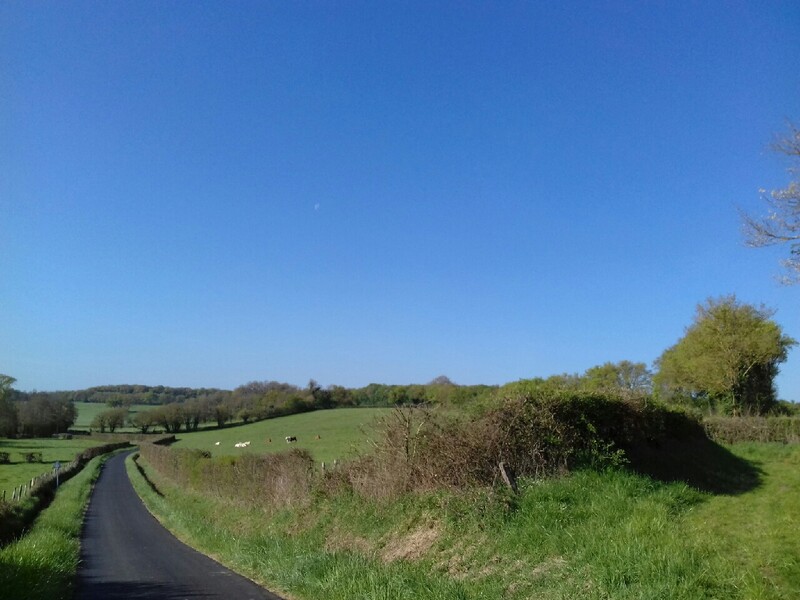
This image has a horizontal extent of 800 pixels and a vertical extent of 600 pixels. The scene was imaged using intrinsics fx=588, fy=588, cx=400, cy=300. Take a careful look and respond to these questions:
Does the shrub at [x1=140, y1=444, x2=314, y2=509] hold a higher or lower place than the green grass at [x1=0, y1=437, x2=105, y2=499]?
higher

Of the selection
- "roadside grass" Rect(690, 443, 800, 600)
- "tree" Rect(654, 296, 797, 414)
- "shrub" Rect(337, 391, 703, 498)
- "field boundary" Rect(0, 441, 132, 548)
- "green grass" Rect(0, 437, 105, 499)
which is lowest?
"green grass" Rect(0, 437, 105, 499)

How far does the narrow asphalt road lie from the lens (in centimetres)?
1171

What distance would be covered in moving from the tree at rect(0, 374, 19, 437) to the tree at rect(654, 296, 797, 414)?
95.6m

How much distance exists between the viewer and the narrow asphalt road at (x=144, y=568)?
1171 centimetres

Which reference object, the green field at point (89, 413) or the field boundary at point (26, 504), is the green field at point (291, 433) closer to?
the field boundary at point (26, 504)

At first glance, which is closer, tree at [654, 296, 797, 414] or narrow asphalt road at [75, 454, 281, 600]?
narrow asphalt road at [75, 454, 281, 600]

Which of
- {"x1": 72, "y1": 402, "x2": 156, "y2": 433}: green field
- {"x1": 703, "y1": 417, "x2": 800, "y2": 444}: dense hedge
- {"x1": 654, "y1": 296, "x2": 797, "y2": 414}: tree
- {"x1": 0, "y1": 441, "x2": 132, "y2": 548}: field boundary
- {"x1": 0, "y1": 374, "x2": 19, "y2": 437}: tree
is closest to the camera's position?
{"x1": 0, "y1": 441, "x2": 132, "y2": 548}: field boundary

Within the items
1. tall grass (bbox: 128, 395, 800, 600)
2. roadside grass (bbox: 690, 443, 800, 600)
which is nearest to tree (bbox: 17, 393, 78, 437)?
tall grass (bbox: 128, 395, 800, 600)

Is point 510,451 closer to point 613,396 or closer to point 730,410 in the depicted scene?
point 613,396

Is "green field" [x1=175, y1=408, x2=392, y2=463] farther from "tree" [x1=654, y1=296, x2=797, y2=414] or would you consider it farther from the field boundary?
"tree" [x1=654, y1=296, x2=797, y2=414]

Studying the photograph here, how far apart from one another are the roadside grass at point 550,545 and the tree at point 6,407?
316 feet

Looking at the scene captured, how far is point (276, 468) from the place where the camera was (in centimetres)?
2114

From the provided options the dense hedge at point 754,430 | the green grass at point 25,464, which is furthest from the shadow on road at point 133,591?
the dense hedge at point 754,430

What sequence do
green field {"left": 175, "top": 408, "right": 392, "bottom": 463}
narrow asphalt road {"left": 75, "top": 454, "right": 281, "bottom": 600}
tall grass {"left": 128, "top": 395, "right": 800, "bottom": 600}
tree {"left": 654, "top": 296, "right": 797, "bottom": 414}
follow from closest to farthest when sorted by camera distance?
tall grass {"left": 128, "top": 395, "right": 800, "bottom": 600} < narrow asphalt road {"left": 75, "top": 454, "right": 281, "bottom": 600} < tree {"left": 654, "top": 296, "right": 797, "bottom": 414} < green field {"left": 175, "top": 408, "right": 392, "bottom": 463}
